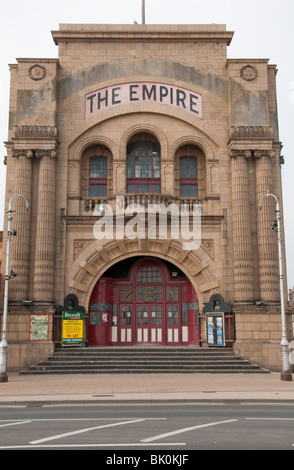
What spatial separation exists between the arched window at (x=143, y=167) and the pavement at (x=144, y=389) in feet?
35.4

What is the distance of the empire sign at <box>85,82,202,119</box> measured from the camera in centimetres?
2841

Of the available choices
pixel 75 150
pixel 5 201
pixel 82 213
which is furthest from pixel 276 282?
pixel 5 201

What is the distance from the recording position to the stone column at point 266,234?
25906 millimetres

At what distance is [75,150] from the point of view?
92.0ft

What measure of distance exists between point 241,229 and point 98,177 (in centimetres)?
866

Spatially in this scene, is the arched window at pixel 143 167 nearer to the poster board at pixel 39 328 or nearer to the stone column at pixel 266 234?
the stone column at pixel 266 234

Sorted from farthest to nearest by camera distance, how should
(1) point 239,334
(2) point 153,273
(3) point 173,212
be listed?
(2) point 153,273, (3) point 173,212, (1) point 239,334

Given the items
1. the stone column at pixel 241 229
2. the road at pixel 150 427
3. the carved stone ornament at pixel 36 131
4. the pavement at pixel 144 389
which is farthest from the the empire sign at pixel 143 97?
the road at pixel 150 427

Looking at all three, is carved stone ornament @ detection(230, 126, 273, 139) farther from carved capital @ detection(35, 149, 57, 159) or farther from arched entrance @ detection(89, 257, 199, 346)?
carved capital @ detection(35, 149, 57, 159)

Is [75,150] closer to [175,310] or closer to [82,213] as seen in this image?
[82,213]

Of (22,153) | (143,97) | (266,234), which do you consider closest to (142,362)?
(266,234)

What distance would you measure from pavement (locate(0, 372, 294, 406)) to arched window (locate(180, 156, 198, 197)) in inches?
418

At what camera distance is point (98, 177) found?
29.0m

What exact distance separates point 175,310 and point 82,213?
24.9 feet
